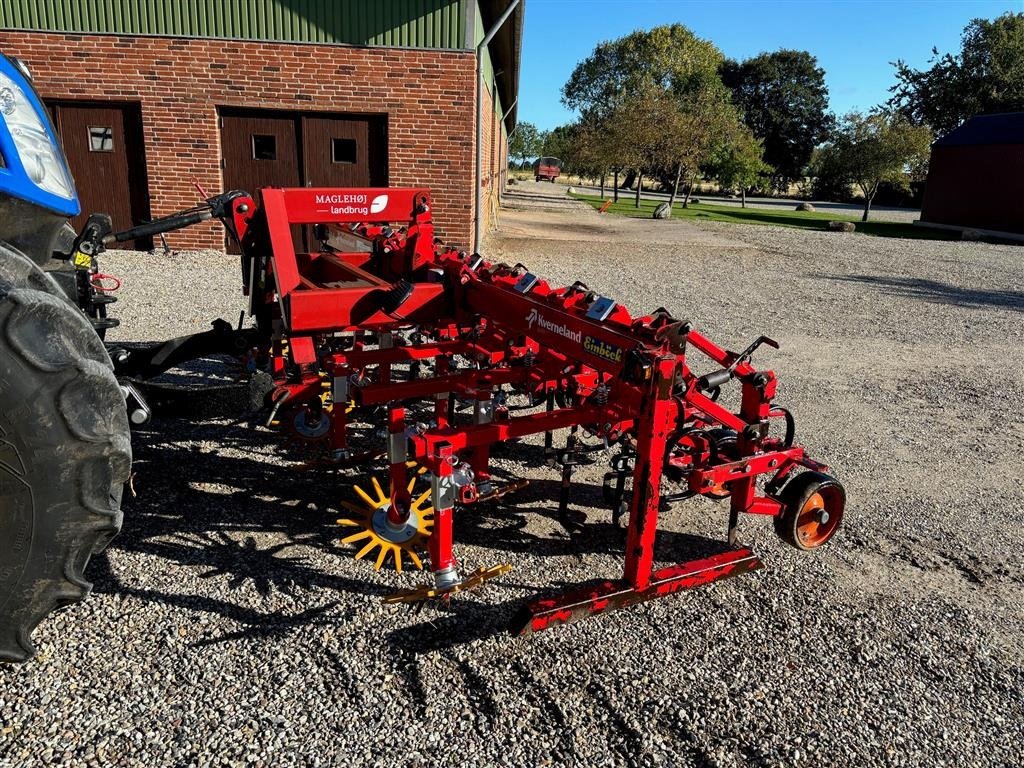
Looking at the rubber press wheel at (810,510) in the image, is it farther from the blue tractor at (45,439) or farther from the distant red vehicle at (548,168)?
the distant red vehicle at (548,168)

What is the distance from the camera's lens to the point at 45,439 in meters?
2.23

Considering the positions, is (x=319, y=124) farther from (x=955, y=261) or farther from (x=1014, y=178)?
(x=1014, y=178)

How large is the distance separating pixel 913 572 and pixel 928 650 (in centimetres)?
74

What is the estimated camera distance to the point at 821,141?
63.6 metres

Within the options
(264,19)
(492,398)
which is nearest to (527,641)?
(492,398)

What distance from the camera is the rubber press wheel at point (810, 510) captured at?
3.95 meters

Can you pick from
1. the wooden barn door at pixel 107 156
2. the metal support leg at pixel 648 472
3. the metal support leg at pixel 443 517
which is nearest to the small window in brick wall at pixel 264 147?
the wooden barn door at pixel 107 156

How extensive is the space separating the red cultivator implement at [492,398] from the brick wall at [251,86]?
7.15m

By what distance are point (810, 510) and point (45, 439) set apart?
3459 mm

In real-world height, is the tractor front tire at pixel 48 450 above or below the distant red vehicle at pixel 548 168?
below

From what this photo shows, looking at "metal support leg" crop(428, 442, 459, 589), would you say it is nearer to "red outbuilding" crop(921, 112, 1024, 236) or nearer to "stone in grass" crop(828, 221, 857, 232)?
"stone in grass" crop(828, 221, 857, 232)

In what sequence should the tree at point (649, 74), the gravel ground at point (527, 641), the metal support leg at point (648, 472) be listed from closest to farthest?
the gravel ground at point (527, 641)
the metal support leg at point (648, 472)
the tree at point (649, 74)

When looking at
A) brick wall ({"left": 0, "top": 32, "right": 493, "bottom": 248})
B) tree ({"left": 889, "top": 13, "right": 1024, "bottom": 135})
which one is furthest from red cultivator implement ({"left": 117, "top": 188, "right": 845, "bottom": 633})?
tree ({"left": 889, "top": 13, "right": 1024, "bottom": 135})

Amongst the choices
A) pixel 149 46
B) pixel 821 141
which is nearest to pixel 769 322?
pixel 149 46
